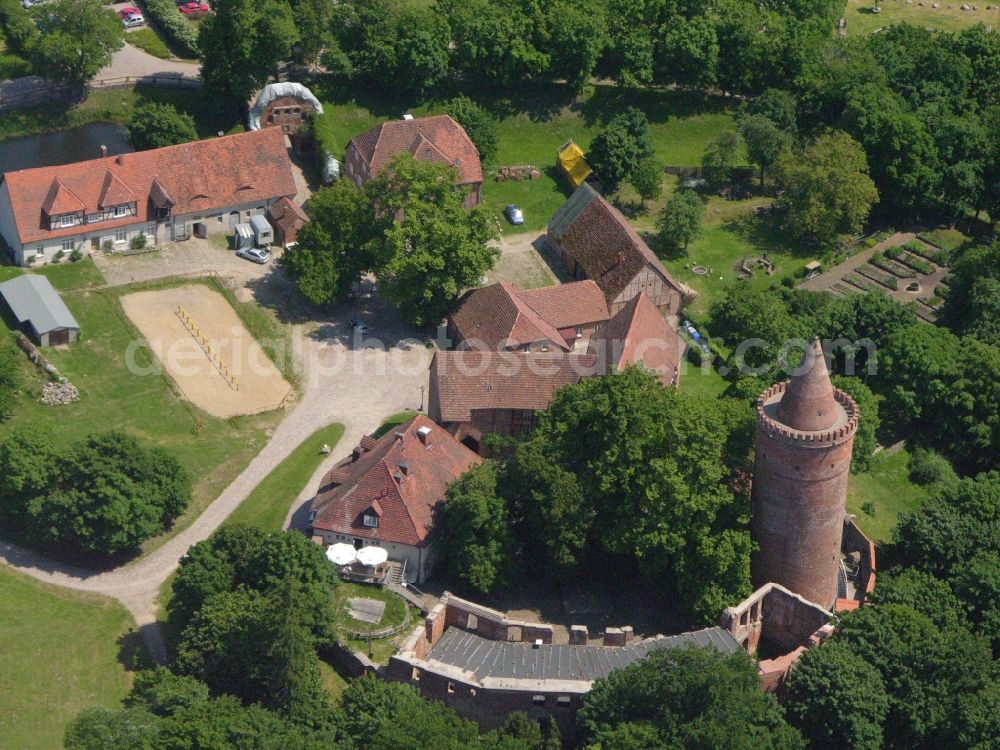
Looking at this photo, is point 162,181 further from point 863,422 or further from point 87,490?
point 863,422

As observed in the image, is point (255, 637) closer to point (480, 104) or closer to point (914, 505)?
point (914, 505)

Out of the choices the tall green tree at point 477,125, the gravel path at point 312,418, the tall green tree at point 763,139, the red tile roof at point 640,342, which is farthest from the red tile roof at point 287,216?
the tall green tree at point 763,139

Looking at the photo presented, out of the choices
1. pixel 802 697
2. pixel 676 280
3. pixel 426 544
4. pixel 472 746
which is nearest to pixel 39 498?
pixel 426 544

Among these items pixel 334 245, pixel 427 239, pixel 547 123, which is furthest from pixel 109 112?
pixel 547 123

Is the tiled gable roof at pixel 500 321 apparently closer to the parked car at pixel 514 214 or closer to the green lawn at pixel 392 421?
the green lawn at pixel 392 421

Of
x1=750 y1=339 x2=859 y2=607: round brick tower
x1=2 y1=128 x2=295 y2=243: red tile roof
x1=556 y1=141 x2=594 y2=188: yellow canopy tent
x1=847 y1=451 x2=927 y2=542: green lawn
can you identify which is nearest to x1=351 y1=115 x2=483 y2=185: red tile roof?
x1=2 y1=128 x2=295 y2=243: red tile roof

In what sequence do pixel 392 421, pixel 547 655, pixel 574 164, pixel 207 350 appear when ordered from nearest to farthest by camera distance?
pixel 547 655, pixel 392 421, pixel 207 350, pixel 574 164
